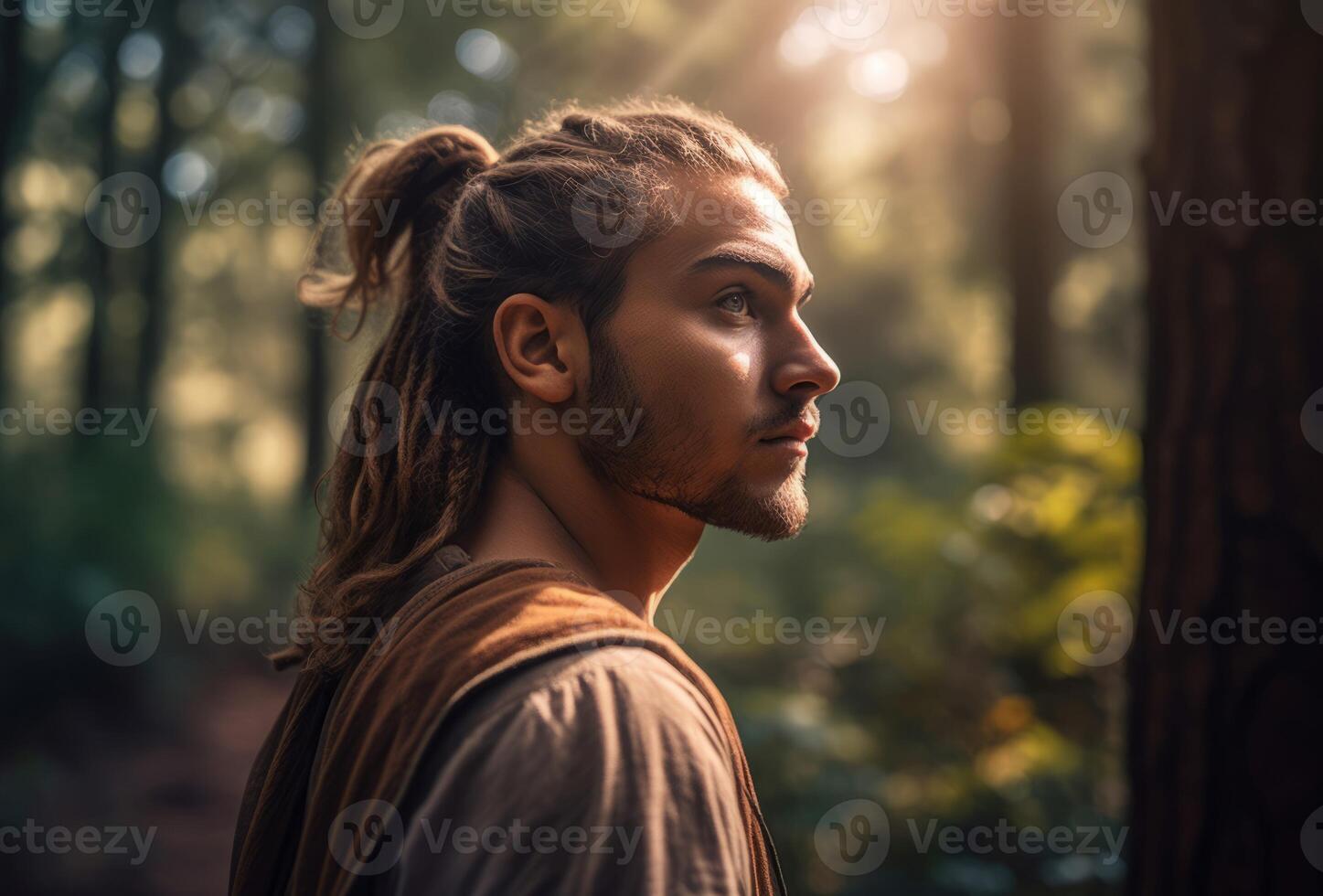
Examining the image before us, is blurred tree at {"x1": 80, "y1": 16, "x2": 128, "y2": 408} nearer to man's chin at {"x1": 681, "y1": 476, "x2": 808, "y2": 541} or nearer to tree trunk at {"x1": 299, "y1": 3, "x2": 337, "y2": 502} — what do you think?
tree trunk at {"x1": 299, "y1": 3, "x2": 337, "y2": 502}

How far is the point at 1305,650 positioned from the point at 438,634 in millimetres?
2109

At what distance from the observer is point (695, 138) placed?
2164 mm

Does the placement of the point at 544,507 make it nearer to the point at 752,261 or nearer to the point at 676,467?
the point at 676,467

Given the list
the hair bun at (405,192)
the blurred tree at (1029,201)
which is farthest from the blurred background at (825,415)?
the hair bun at (405,192)

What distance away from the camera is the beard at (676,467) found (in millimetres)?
1877

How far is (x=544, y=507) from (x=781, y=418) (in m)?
0.47

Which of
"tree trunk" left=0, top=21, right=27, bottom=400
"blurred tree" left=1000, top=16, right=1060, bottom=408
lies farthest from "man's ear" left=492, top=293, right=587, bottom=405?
"tree trunk" left=0, top=21, right=27, bottom=400

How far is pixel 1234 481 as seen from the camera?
2.59 meters

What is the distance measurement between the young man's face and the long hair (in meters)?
0.08

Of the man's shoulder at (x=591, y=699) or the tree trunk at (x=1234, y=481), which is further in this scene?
the tree trunk at (x=1234, y=481)

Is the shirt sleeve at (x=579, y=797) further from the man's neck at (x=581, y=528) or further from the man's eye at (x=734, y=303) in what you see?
the man's eye at (x=734, y=303)

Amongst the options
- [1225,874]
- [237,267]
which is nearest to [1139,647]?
[1225,874]

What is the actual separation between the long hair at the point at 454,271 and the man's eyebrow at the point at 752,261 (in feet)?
0.42

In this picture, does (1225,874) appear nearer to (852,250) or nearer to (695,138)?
(695,138)
